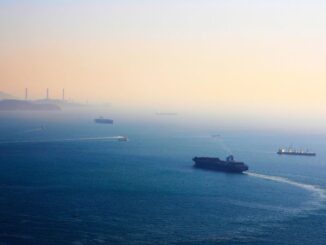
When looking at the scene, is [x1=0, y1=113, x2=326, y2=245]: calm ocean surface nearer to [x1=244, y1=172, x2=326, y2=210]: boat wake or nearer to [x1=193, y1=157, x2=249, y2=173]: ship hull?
[x1=244, y1=172, x2=326, y2=210]: boat wake

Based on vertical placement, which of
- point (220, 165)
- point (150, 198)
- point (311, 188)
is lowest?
point (150, 198)

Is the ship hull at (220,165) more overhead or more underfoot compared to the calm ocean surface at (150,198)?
more overhead

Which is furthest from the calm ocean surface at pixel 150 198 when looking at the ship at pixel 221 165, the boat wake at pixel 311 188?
the ship at pixel 221 165

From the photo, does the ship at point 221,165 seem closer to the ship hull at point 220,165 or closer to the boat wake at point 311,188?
the ship hull at point 220,165

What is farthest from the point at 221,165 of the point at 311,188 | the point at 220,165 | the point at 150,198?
the point at 150,198

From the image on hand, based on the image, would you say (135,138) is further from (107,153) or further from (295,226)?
(295,226)

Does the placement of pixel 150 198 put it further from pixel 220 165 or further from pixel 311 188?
pixel 220 165

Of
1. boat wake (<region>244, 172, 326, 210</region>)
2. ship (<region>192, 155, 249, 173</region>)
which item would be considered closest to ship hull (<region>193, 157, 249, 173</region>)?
ship (<region>192, 155, 249, 173</region>)
